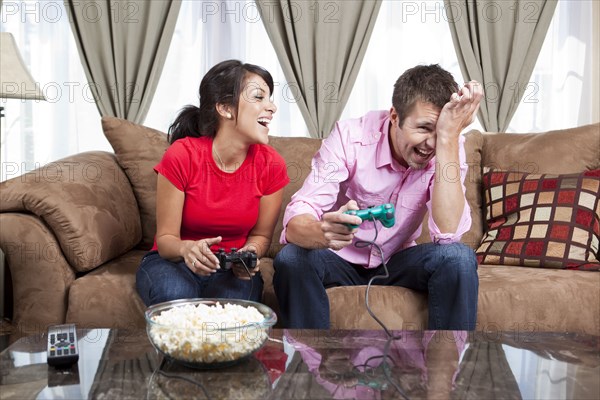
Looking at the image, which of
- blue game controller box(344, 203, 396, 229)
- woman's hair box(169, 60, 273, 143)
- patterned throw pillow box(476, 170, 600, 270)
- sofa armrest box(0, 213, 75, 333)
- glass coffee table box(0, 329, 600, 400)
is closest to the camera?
glass coffee table box(0, 329, 600, 400)

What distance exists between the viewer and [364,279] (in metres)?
2.07

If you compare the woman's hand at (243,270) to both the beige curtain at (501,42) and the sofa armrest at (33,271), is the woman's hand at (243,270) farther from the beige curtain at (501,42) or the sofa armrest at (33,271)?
the beige curtain at (501,42)

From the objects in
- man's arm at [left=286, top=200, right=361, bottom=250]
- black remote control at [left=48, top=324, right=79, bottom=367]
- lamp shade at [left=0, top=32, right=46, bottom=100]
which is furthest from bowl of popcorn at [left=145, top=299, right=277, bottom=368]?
lamp shade at [left=0, top=32, right=46, bottom=100]

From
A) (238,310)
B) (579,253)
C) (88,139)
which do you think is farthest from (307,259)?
(88,139)

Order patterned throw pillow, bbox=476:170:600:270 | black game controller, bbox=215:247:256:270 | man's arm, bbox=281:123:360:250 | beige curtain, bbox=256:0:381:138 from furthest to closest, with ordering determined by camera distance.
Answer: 1. beige curtain, bbox=256:0:381:138
2. patterned throw pillow, bbox=476:170:600:270
3. black game controller, bbox=215:247:256:270
4. man's arm, bbox=281:123:360:250

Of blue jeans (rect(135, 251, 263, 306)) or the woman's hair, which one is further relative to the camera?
the woman's hair

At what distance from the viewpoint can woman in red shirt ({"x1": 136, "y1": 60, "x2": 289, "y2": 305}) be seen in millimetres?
1955

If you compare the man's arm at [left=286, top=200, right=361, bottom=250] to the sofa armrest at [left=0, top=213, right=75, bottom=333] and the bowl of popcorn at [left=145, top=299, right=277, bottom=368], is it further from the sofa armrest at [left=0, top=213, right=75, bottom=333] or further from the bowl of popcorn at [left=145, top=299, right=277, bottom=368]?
the sofa armrest at [left=0, top=213, right=75, bottom=333]

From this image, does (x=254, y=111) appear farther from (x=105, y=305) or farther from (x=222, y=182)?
(x=105, y=305)

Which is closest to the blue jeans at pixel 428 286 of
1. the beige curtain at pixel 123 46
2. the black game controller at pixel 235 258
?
the black game controller at pixel 235 258

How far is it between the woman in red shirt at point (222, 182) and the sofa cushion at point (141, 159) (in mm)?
370

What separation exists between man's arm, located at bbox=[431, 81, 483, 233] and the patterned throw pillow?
501 millimetres

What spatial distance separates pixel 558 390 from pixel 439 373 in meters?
0.20

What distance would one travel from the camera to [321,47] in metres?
3.11
